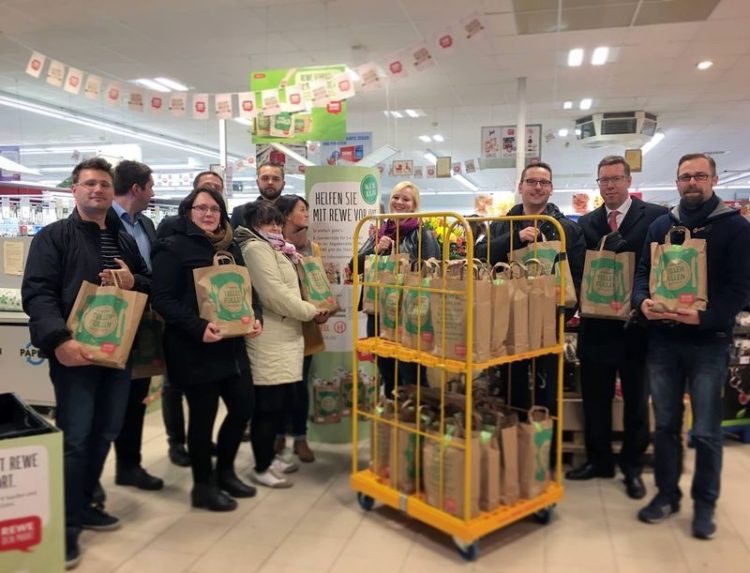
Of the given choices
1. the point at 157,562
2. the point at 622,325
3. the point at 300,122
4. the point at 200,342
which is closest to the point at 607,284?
the point at 622,325

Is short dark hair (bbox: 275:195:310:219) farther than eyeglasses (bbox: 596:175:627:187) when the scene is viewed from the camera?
Yes

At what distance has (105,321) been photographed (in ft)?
8.64

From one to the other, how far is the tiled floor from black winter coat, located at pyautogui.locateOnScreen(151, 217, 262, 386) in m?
0.75

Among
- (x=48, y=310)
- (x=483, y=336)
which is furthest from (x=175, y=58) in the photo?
(x=483, y=336)

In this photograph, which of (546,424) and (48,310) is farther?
(546,424)

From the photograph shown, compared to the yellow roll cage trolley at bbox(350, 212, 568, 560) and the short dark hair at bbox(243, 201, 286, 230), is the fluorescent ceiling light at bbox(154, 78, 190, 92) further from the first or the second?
the yellow roll cage trolley at bbox(350, 212, 568, 560)

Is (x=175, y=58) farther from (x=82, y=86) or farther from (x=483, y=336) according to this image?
(x=483, y=336)

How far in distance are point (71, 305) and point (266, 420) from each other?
1.20m

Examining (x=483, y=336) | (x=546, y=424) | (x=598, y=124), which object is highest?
(x=598, y=124)

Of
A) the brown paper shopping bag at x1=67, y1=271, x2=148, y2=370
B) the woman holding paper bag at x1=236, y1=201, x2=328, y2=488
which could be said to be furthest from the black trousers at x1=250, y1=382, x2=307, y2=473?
the brown paper shopping bag at x1=67, y1=271, x2=148, y2=370

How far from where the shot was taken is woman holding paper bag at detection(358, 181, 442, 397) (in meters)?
3.69

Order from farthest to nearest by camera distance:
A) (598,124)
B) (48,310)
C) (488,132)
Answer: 1. (598,124)
2. (488,132)
3. (48,310)

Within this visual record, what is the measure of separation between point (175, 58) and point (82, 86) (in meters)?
3.04

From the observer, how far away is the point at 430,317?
2.90m
